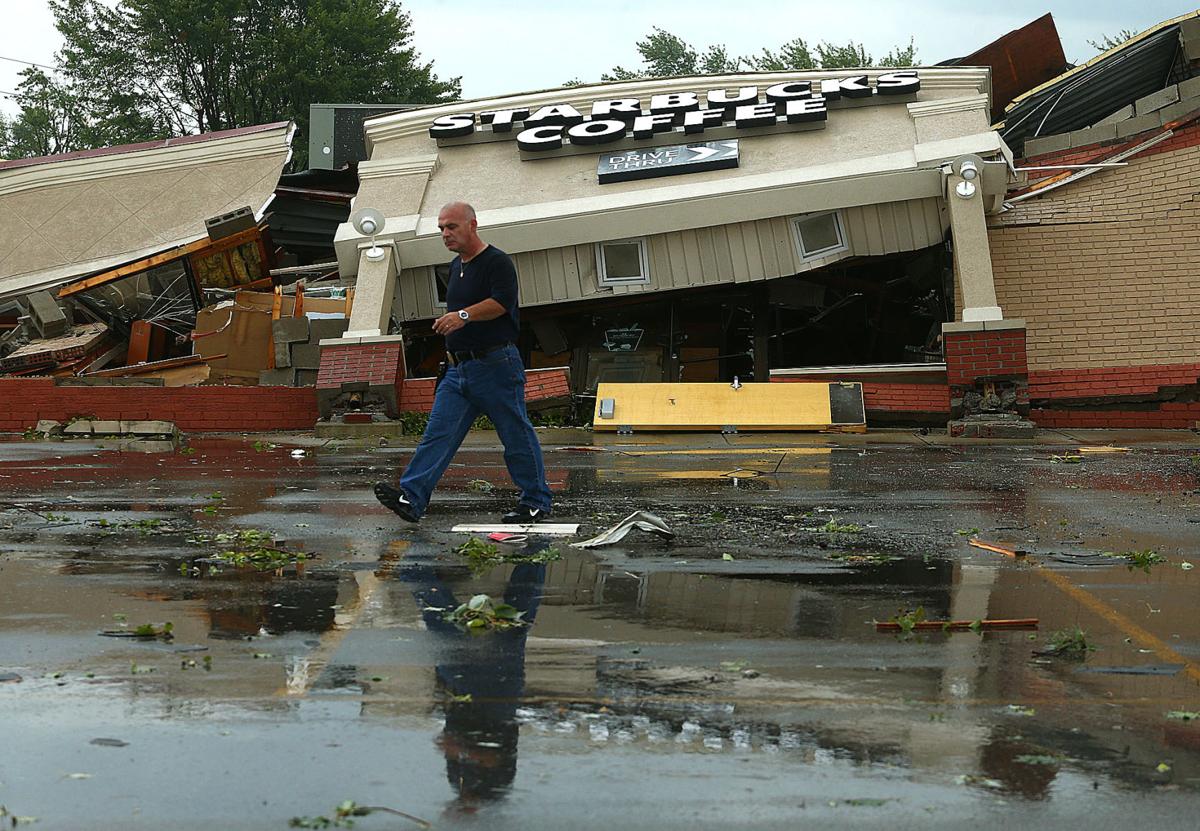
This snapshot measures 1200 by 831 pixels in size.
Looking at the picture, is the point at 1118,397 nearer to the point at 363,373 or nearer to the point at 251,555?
the point at 363,373

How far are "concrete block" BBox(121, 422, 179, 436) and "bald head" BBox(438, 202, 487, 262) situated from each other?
8.36 metres

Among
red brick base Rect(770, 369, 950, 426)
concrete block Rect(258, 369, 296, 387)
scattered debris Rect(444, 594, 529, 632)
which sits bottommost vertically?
scattered debris Rect(444, 594, 529, 632)

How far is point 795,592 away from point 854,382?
40.0 ft

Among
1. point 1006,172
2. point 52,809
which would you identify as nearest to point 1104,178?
point 1006,172

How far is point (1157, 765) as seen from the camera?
3.91 metres

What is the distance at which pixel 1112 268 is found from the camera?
20.0 meters

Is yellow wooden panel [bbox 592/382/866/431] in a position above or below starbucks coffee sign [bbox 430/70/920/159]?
below

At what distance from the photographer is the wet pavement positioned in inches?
144

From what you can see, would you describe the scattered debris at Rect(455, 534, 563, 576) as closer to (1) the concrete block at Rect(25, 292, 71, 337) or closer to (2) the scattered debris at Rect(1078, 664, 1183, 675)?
(2) the scattered debris at Rect(1078, 664, 1183, 675)

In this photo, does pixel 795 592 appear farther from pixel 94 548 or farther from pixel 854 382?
pixel 854 382

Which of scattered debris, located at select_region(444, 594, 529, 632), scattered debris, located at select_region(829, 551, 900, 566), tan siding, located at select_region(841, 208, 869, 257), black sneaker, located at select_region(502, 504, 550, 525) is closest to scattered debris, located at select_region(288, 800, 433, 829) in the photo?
scattered debris, located at select_region(444, 594, 529, 632)

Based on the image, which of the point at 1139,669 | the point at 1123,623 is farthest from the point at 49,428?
the point at 1139,669

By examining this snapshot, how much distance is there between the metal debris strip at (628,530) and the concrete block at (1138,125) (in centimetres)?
1597

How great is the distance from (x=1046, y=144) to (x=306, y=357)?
1281cm
